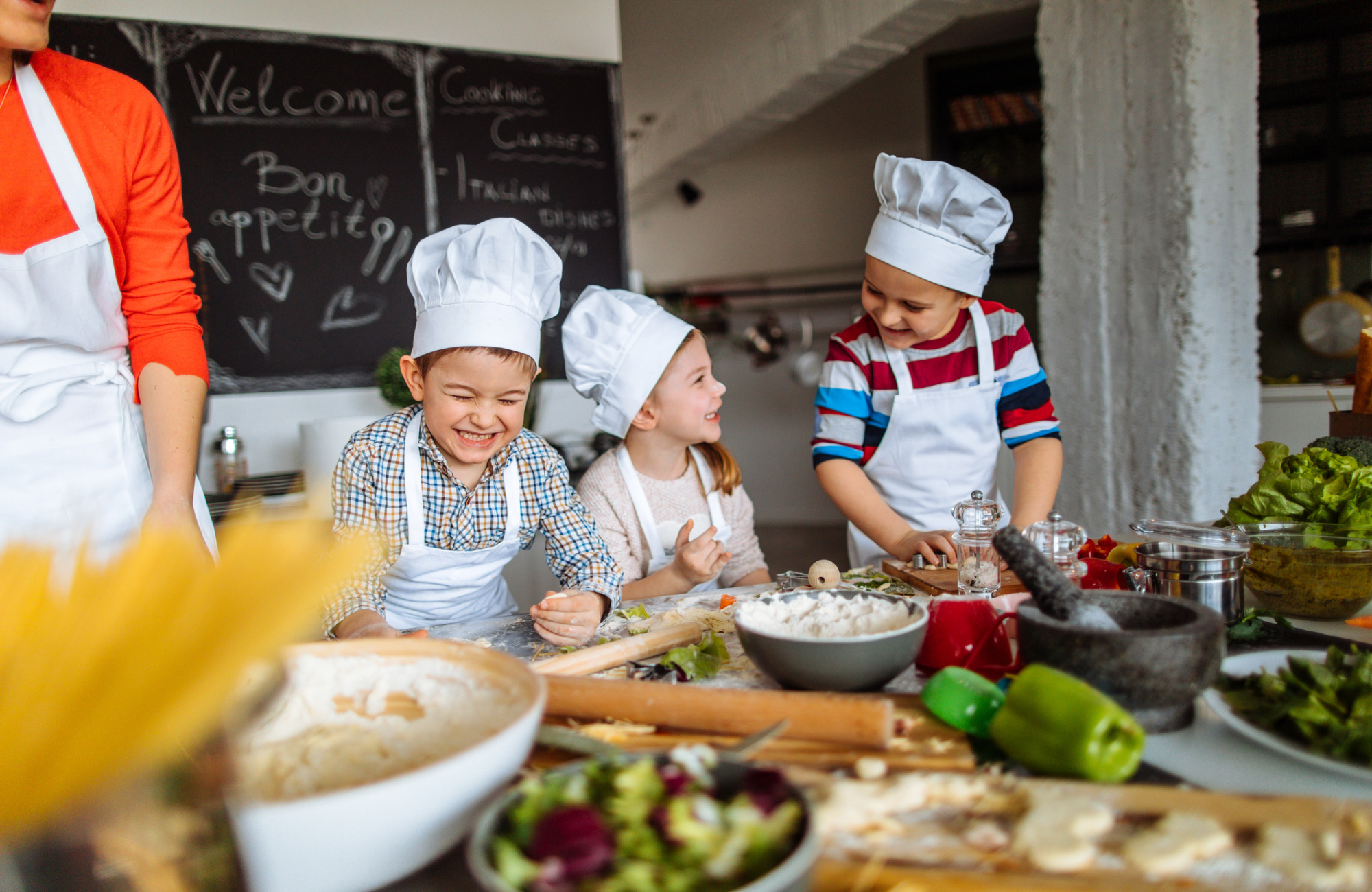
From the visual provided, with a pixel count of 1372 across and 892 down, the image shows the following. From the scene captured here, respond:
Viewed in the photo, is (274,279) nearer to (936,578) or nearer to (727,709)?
(936,578)

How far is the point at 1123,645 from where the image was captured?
70cm

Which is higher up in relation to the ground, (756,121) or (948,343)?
(756,121)

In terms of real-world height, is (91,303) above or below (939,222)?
below

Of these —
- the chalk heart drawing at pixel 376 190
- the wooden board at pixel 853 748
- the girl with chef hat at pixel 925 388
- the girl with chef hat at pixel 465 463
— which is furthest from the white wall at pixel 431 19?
the wooden board at pixel 853 748

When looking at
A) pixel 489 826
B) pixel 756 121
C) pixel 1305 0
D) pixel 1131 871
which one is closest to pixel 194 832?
pixel 489 826

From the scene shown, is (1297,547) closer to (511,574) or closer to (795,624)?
(795,624)

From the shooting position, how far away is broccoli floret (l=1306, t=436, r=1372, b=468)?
145 cm

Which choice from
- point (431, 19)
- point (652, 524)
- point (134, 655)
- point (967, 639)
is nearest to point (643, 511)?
point (652, 524)

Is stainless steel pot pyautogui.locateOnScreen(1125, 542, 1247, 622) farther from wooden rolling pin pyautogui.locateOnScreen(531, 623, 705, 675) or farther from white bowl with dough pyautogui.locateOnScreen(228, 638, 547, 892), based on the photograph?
white bowl with dough pyautogui.locateOnScreen(228, 638, 547, 892)

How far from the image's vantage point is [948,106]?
5.37m

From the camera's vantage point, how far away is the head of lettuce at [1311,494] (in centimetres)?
130

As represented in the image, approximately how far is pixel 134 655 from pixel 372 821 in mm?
216

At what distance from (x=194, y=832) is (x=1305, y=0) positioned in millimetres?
5803

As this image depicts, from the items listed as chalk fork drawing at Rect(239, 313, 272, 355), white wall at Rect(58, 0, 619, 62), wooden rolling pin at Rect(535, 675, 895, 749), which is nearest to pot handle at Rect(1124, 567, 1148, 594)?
wooden rolling pin at Rect(535, 675, 895, 749)
